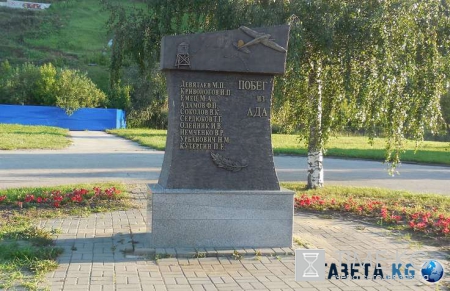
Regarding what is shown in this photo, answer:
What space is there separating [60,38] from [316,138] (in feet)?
222

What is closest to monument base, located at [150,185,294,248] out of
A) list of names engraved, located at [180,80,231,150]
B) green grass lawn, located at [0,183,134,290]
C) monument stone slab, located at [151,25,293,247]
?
monument stone slab, located at [151,25,293,247]

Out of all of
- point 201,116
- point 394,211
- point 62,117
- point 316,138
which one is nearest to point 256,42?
point 201,116

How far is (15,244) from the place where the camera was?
24.4ft

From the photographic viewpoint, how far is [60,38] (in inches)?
2977

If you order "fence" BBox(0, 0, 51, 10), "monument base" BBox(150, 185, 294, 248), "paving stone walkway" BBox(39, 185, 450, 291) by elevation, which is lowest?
"paving stone walkway" BBox(39, 185, 450, 291)

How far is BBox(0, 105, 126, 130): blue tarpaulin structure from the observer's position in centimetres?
4662

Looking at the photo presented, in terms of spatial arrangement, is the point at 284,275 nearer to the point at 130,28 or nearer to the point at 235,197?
the point at 235,197

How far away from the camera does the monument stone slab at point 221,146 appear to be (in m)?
7.61

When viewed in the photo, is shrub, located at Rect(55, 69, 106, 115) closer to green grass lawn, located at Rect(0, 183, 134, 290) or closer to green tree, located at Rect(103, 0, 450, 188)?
green grass lawn, located at Rect(0, 183, 134, 290)

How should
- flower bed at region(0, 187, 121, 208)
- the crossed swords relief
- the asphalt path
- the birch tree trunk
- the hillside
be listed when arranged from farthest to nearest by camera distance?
the hillside → the asphalt path → the birch tree trunk → flower bed at region(0, 187, 121, 208) → the crossed swords relief

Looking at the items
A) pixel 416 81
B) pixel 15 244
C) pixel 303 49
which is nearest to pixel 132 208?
pixel 15 244
